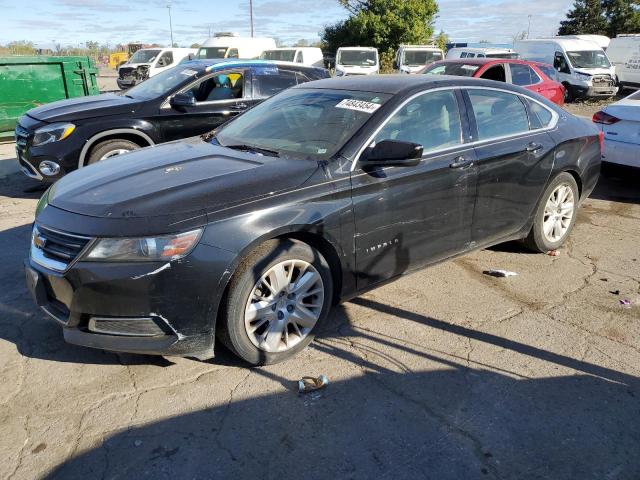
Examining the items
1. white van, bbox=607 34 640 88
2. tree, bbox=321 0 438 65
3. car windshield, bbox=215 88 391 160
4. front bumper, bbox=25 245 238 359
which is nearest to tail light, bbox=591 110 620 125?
car windshield, bbox=215 88 391 160

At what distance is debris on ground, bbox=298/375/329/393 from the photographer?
3.05 meters

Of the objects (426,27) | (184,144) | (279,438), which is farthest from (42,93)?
(426,27)

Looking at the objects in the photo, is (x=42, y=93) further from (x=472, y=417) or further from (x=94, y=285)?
(x=472, y=417)

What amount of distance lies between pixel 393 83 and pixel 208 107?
395cm

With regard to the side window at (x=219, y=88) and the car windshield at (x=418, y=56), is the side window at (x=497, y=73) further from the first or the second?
the car windshield at (x=418, y=56)

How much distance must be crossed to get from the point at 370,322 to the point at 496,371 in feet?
3.04

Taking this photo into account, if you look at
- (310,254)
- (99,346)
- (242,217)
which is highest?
(242,217)

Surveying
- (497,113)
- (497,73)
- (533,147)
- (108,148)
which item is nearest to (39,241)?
(497,113)

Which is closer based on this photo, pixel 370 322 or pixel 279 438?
pixel 279 438

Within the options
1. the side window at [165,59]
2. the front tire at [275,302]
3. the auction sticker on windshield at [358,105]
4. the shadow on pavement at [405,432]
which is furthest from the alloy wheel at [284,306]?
the side window at [165,59]

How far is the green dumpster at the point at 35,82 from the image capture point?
1072 cm

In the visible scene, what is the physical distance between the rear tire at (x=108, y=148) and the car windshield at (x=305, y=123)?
298 centimetres

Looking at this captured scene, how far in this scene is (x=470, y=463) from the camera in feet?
8.27

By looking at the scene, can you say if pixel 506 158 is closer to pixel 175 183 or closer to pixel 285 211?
pixel 285 211
